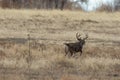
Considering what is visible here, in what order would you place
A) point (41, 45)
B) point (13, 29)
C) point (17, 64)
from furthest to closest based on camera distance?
point (13, 29), point (41, 45), point (17, 64)

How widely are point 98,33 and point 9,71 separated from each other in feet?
54.3

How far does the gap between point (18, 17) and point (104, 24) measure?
584 centimetres

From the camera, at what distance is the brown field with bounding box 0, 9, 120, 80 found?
1588 centimetres

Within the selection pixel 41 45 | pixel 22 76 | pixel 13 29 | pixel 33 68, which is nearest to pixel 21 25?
pixel 13 29

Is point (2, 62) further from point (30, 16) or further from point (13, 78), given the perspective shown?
point (30, 16)

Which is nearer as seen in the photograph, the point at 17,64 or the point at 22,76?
the point at 22,76

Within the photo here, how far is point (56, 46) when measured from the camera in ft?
76.7

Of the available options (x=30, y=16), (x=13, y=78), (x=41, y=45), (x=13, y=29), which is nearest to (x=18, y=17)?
(x=30, y=16)

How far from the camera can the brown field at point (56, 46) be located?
1588 centimetres

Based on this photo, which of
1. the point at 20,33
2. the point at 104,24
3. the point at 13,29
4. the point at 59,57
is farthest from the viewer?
the point at 104,24

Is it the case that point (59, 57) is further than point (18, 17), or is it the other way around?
point (18, 17)

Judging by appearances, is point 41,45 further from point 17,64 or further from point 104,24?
point 104,24

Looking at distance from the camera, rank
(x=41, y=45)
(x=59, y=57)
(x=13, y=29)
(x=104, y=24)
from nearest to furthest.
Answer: (x=59, y=57), (x=41, y=45), (x=13, y=29), (x=104, y=24)

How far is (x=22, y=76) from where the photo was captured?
14234 millimetres
